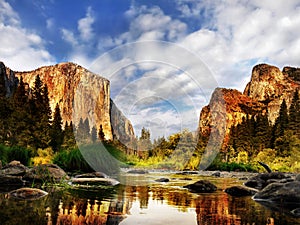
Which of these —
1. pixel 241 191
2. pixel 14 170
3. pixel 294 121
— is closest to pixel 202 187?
pixel 241 191

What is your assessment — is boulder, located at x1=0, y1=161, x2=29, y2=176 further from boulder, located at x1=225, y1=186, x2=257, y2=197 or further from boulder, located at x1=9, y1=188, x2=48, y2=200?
boulder, located at x1=225, y1=186, x2=257, y2=197

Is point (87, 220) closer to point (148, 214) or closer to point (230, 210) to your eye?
point (148, 214)

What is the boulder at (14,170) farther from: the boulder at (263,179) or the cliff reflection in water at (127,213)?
the boulder at (263,179)

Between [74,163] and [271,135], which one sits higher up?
[271,135]

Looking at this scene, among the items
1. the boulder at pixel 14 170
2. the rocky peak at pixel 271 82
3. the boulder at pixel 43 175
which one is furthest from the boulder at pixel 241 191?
the rocky peak at pixel 271 82

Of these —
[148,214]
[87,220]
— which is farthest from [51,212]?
[148,214]

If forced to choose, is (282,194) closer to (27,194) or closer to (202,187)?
(202,187)

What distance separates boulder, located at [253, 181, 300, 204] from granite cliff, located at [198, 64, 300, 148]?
9500 centimetres

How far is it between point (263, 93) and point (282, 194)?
128730 mm

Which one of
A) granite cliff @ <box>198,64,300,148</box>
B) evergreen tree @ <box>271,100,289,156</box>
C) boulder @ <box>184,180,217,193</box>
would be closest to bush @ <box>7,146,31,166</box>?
boulder @ <box>184,180,217,193</box>

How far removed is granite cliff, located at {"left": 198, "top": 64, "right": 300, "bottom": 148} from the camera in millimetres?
107750

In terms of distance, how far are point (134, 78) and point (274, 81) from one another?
119 meters

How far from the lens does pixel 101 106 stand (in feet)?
91.8

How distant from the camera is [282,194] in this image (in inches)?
287
